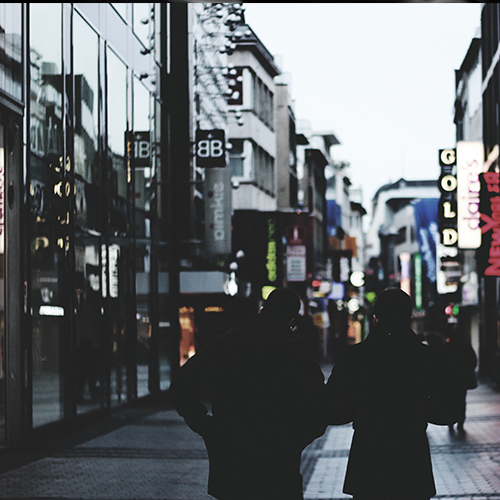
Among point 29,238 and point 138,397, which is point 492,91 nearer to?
point 138,397

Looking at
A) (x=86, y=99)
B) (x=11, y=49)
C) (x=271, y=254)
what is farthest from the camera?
(x=271, y=254)

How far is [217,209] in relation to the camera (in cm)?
3084

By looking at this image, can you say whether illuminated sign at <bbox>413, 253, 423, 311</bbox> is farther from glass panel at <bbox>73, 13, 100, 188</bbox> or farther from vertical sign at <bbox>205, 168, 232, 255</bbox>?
glass panel at <bbox>73, 13, 100, 188</bbox>

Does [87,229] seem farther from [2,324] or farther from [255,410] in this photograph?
[255,410]

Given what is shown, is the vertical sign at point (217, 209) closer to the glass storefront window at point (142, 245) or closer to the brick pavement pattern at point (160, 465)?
the glass storefront window at point (142, 245)

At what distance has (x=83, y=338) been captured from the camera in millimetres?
17312

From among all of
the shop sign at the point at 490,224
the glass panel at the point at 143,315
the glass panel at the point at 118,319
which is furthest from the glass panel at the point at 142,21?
the shop sign at the point at 490,224

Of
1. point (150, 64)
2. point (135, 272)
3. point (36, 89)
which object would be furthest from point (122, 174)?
point (36, 89)

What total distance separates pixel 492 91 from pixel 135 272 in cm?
1964

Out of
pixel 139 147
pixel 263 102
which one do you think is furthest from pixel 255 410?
pixel 263 102

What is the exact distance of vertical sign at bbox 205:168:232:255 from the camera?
3066cm

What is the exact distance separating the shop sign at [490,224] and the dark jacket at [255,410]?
21136 millimetres

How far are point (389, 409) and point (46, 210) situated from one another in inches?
428

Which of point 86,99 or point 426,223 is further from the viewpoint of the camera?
point 426,223
